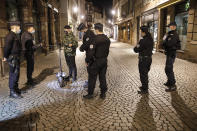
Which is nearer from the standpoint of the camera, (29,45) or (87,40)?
(87,40)

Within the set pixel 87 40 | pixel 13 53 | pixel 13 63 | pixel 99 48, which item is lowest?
pixel 13 63

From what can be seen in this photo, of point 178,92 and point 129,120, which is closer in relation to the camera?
point 129,120

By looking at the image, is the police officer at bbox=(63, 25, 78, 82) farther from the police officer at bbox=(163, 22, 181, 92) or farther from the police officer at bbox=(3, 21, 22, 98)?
the police officer at bbox=(163, 22, 181, 92)

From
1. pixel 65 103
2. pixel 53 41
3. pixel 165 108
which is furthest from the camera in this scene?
pixel 53 41

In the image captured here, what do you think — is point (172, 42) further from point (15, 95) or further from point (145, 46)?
point (15, 95)

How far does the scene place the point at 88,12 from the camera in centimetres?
6034

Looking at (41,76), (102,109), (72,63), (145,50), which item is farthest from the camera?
(41,76)

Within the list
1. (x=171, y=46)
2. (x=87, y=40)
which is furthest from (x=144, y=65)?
(x=87, y=40)

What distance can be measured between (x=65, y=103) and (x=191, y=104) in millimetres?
3326

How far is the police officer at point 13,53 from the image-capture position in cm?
485

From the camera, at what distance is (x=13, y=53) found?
500 cm

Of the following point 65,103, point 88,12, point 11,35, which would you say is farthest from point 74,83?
point 88,12

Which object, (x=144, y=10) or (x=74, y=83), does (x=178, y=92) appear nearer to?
(x=74, y=83)

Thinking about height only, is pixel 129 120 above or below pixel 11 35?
below
